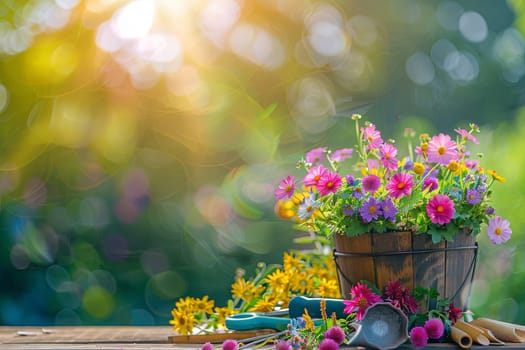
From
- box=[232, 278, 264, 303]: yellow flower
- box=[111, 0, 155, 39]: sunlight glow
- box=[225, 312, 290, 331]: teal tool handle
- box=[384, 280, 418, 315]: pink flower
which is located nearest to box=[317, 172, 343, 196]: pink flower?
box=[384, 280, 418, 315]: pink flower

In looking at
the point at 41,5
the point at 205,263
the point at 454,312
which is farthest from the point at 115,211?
the point at 454,312

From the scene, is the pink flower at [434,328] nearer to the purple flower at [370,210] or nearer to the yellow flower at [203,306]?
the purple flower at [370,210]

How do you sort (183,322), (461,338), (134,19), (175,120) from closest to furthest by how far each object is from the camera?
(461,338) → (183,322) → (134,19) → (175,120)

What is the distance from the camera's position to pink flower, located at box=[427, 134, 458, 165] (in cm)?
128

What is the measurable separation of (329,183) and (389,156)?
130mm

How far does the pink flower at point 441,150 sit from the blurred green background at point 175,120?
1.83 meters

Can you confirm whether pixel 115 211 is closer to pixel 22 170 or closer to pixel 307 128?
pixel 22 170

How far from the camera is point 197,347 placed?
1.35 m

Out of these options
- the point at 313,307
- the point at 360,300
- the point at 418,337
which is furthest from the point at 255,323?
the point at 418,337

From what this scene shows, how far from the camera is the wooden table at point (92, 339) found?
1325mm

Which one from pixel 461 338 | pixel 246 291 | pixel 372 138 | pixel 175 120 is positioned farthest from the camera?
pixel 175 120

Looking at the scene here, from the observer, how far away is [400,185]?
1216 mm

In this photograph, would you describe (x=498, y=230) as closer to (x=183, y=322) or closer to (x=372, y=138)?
(x=372, y=138)

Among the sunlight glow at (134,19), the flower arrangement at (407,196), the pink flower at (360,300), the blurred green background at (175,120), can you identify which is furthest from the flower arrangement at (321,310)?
the sunlight glow at (134,19)
